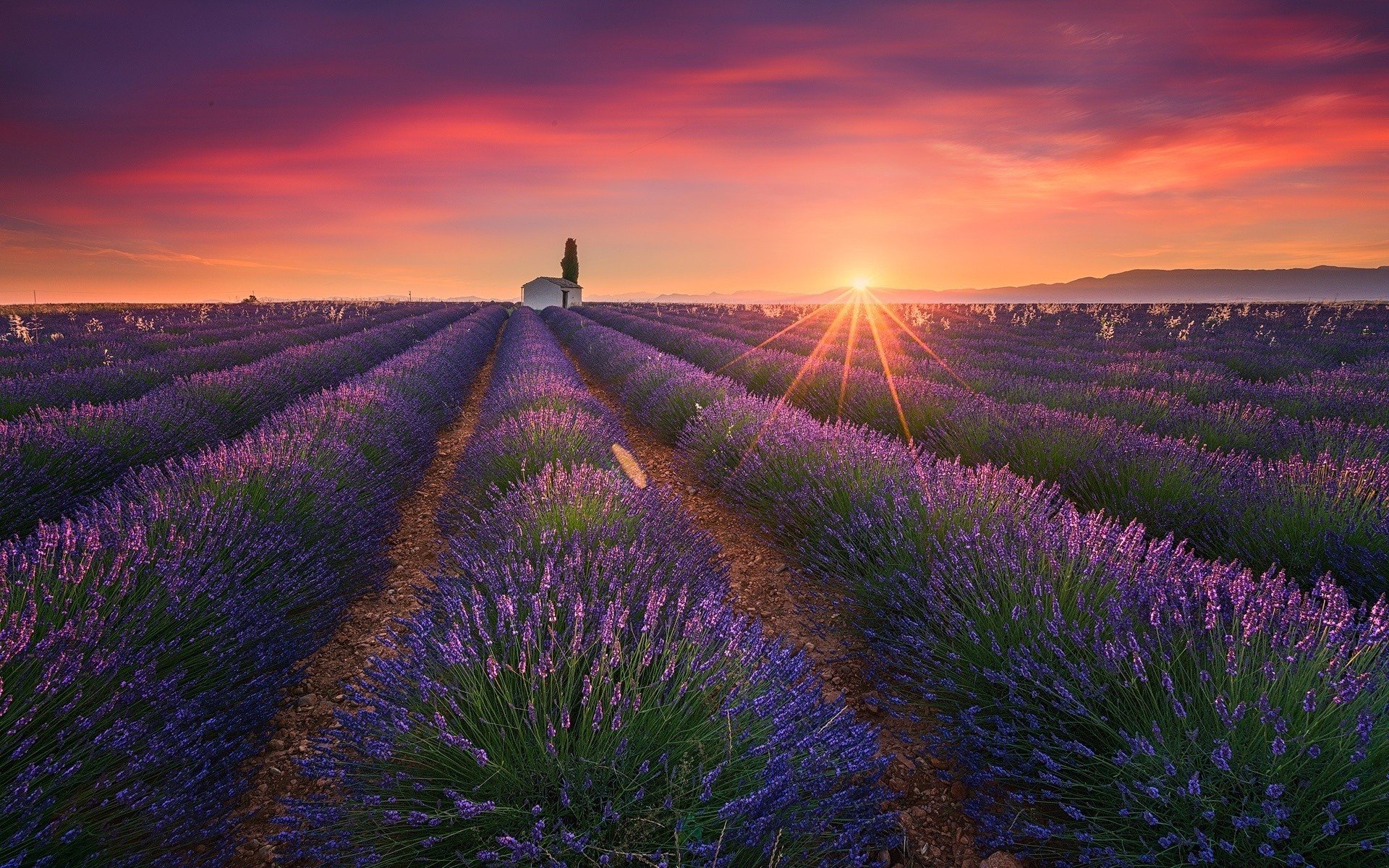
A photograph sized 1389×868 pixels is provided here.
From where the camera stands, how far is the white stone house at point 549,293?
167ft

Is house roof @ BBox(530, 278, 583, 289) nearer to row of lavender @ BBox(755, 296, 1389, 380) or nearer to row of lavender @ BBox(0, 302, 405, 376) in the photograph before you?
row of lavender @ BBox(0, 302, 405, 376)

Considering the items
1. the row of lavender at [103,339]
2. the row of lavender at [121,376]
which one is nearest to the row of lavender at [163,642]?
the row of lavender at [121,376]

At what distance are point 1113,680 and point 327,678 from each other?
3.11 m

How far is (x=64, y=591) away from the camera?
1.88 meters

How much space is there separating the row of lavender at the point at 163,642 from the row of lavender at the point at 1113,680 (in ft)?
7.37

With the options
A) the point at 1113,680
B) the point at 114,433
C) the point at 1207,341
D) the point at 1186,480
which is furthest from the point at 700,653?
the point at 1207,341

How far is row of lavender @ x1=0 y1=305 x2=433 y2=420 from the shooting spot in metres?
6.26

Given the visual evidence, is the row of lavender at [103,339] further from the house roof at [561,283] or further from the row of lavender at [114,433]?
the house roof at [561,283]

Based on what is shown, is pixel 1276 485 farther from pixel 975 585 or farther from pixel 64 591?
pixel 64 591

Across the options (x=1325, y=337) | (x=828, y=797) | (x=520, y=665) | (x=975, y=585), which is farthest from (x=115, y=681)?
(x=1325, y=337)

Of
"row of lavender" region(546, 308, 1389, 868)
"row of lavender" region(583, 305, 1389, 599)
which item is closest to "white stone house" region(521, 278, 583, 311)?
"row of lavender" region(583, 305, 1389, 599)

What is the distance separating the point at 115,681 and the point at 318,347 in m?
10.6

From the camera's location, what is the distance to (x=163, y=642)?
184 cm

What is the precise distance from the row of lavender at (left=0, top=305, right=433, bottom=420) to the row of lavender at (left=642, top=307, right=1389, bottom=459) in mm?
9564
